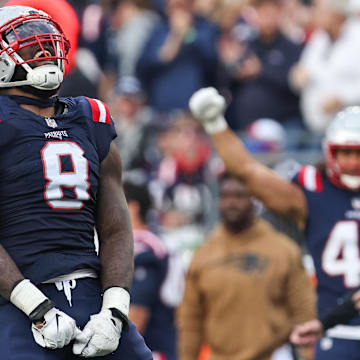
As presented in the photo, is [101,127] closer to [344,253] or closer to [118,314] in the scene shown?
[118,314]

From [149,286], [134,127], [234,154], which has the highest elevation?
[234,154]

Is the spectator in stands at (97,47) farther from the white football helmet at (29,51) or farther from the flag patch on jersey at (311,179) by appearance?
the white football helmet at (29,51)

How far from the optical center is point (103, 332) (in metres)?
3.45

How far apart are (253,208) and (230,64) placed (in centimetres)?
363

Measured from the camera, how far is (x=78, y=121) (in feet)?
12.6

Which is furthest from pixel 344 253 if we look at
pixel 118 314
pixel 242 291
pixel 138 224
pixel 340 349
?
pixel 118 314

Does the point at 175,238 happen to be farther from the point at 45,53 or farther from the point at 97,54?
the point at 45,53

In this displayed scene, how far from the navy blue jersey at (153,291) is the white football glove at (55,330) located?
340 centimetres

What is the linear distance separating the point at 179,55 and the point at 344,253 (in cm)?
492

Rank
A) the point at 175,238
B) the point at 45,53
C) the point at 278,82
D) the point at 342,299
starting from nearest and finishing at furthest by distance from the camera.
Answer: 1. the point at 45,53
2. the point at 342,299
3. the point at 175,238
4. the point at 278,82

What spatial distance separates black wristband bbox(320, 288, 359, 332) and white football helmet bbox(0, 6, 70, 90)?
2.70 meters

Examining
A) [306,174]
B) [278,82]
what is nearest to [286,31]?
[278,82]

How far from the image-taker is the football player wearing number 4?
625cm

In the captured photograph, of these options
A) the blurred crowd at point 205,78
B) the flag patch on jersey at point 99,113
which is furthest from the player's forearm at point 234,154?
the blurred crowd at point 205,78
